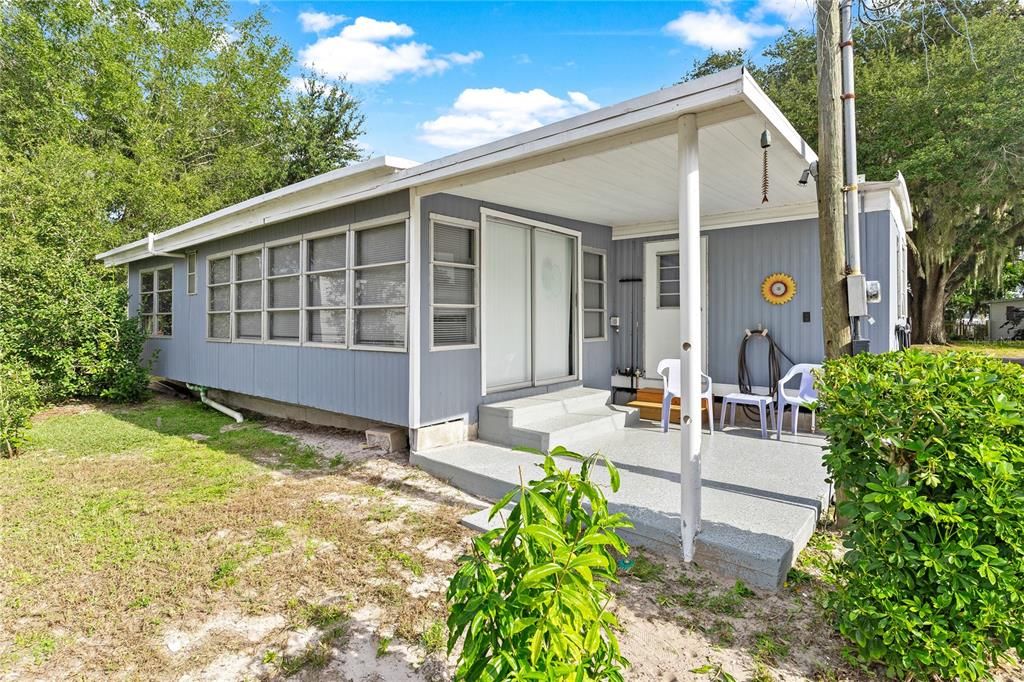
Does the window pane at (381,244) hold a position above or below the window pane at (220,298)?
above

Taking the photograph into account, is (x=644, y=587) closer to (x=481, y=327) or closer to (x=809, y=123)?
(x=481, y=327)

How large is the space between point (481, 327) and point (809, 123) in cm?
1110

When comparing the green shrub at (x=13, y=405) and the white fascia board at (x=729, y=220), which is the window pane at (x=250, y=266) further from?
the white fascia board at (x=729, y=220)

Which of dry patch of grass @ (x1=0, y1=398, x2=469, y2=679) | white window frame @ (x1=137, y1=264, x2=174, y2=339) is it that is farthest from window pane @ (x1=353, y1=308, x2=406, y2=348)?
white window frame @ (x1=137, y1=264, x2=174, y2=339)

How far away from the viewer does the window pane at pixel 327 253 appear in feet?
18.5

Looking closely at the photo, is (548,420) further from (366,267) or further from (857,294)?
(857,294)

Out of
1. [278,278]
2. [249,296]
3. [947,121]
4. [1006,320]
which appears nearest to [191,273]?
[249,296]

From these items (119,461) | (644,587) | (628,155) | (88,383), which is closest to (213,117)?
(88,383)

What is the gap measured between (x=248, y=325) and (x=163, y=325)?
3.36 meters

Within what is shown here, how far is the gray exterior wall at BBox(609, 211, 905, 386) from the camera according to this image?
5.07m

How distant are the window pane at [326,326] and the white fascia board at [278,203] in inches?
43.8

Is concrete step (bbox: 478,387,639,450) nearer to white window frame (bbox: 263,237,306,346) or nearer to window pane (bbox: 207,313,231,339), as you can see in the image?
white window frame (bbox: 263,237,306,346)

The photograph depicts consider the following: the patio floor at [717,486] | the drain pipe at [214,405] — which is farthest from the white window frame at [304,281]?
the patio floor at [717,486]

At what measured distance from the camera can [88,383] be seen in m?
8.60
